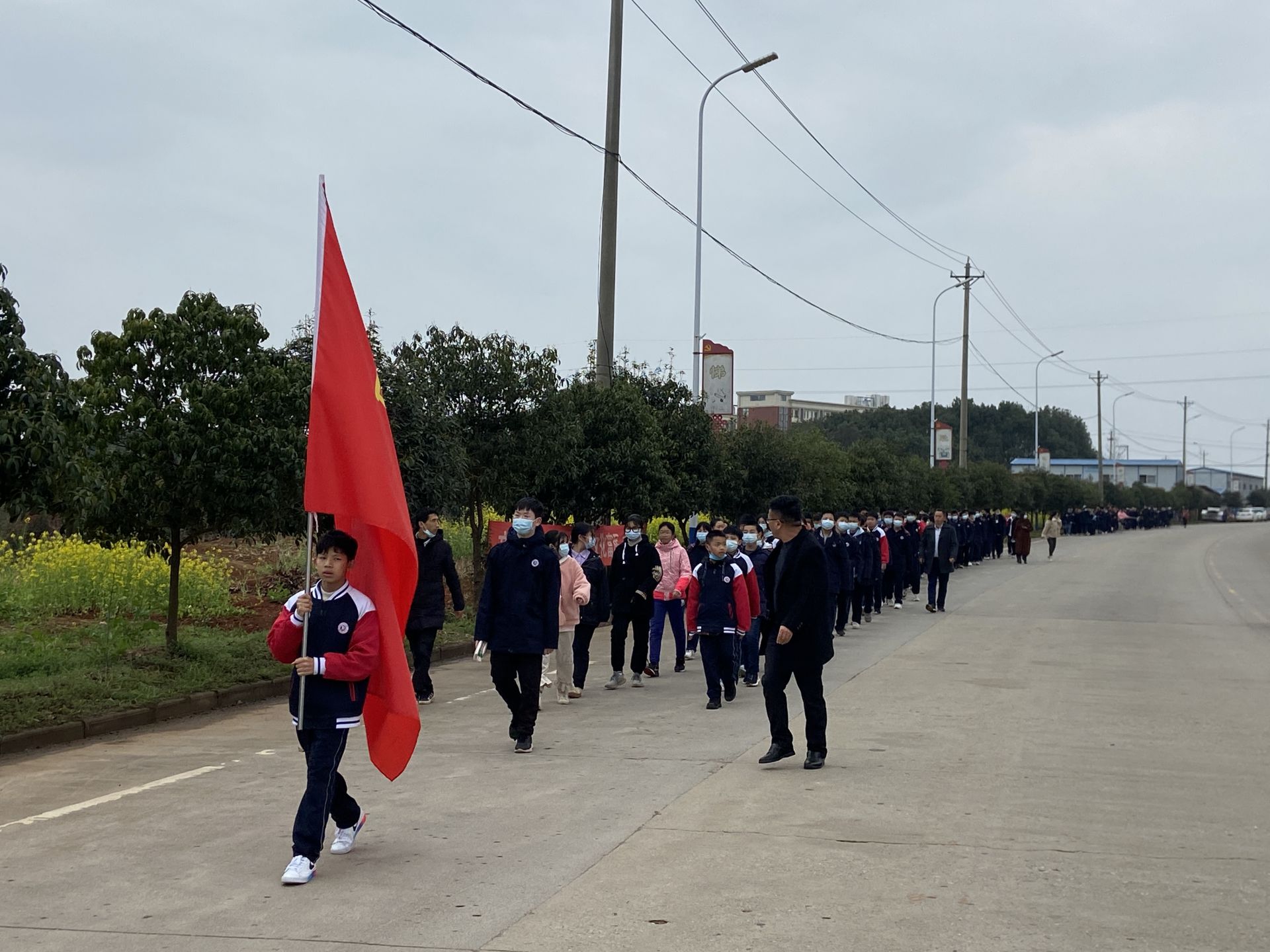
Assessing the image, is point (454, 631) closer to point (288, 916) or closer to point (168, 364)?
point (168, 364)

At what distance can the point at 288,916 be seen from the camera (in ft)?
18.2

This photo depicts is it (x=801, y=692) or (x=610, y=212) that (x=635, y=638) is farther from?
(x=610, y=212)

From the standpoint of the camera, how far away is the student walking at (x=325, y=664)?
6.08m

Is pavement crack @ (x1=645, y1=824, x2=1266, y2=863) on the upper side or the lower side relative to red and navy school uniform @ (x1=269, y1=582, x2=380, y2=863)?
lower

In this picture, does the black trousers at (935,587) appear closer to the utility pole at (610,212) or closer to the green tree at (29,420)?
the utility pole at (610,212)

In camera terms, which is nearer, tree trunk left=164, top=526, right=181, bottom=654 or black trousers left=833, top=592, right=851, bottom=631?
tree trunk left=164, top=526, right=181, bottom=654

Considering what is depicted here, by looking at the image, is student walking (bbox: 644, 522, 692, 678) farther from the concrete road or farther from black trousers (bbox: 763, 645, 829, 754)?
black trousers (bbox: 763, 645, 829, 754)

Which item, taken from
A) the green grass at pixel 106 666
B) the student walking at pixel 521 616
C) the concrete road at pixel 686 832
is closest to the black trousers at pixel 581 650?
the concrete road at pixel 686 832

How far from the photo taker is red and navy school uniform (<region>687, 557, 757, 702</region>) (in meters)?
12.4

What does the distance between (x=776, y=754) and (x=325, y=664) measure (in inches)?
155

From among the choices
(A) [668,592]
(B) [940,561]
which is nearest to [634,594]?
(A) [668,592]

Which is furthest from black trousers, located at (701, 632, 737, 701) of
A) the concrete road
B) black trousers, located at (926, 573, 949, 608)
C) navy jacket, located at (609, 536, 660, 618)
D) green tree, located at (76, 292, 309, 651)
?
black trousers, located at (926, 573, 949, 608)

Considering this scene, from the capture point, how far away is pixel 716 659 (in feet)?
40.6

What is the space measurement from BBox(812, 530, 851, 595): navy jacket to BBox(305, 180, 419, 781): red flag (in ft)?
36.7
